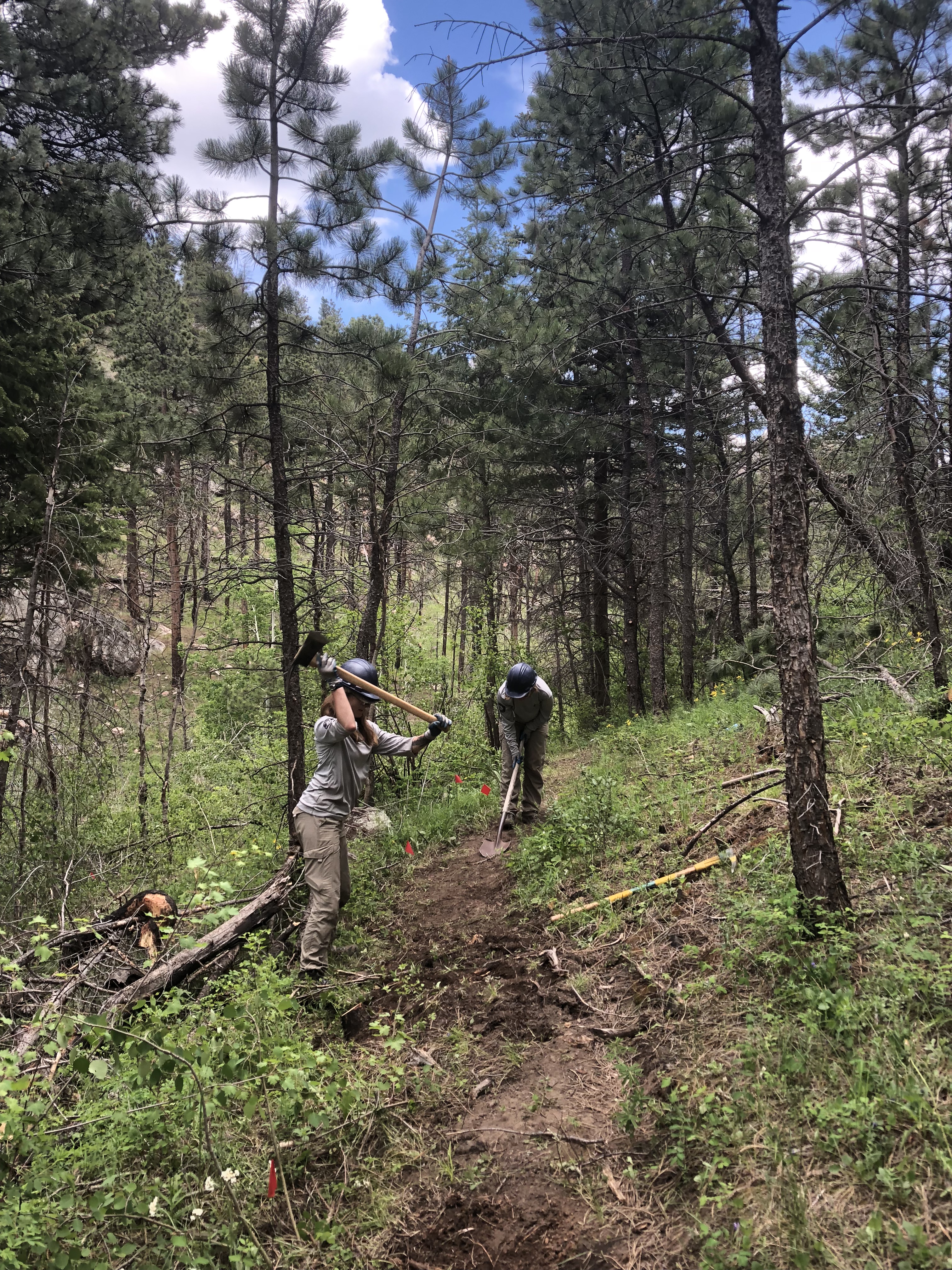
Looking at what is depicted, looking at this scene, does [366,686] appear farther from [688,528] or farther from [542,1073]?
[688,528]

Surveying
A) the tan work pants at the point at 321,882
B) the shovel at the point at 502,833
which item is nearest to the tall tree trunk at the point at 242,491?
the tan work pants at the point at 321,882

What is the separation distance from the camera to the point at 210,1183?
A: 2.99 m

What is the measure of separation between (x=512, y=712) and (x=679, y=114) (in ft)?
24.3

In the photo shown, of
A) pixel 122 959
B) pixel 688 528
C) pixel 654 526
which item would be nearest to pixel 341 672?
pixel 122 959

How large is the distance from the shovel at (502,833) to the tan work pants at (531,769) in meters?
0.04

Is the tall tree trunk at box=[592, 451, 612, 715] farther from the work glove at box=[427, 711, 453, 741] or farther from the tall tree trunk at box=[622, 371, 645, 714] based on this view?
the work glove at box=[427, 711, 453, 741]

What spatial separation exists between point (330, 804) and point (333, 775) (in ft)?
0.71

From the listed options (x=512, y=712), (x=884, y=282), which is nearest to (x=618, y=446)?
(x=884, y=282)

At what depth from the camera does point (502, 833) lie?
7543 mm

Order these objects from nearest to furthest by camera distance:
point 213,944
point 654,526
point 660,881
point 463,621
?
point 660,881 < point 213,944 < point 654,526 < point 463,621

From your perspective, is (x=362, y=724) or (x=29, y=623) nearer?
(x=362, y=724)

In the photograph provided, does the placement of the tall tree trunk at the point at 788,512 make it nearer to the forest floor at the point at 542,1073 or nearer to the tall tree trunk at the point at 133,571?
the forest floor at the point at 542,1073

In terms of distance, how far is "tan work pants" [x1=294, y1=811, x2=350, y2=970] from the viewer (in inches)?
196

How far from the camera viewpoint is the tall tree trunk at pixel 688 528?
1124 centimetres
